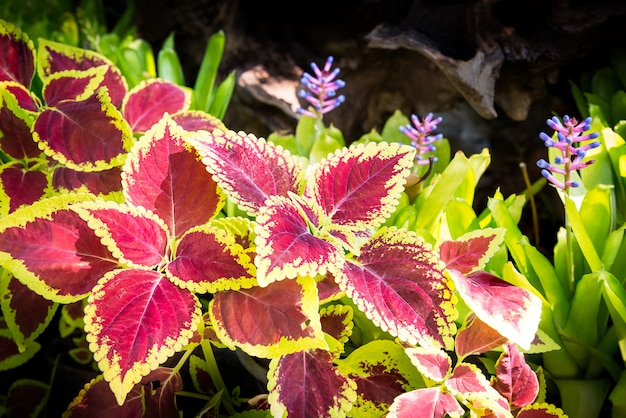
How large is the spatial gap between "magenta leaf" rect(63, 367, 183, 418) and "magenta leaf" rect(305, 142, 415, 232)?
0.38 meters

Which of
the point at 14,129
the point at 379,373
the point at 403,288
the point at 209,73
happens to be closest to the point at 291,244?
the point at 403,288

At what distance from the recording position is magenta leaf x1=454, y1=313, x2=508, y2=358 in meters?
0.86

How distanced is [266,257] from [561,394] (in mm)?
638

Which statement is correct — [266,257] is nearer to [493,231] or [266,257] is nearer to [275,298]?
[275,298]

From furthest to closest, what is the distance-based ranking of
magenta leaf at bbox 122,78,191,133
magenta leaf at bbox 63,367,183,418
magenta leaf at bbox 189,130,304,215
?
magenta leaf at bbox 122,78,191,133, magenta leaf at bbox 63,367,183,418, magenta leaf at bbox 189,130,304,215

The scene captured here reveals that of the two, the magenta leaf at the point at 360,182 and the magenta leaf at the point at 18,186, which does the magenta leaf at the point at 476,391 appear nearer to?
the magenta leaf at the point at 360,182

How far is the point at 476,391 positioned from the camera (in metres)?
0.81

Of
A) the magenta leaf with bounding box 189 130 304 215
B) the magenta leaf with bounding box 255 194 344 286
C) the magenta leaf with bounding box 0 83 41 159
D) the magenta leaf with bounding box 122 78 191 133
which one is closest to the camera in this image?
the magenta leaf with bounding box 255 194 344 286

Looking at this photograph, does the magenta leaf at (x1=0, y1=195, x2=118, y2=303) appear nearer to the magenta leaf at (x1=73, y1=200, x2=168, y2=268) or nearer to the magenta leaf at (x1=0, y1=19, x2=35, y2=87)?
the magenta leaf at (x1=73, y1=200, x2=168, y2=268)

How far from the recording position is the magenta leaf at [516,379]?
849mm

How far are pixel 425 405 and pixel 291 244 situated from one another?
28 cm

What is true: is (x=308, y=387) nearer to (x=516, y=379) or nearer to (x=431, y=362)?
(x=431, y=362)

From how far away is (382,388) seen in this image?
89 cm

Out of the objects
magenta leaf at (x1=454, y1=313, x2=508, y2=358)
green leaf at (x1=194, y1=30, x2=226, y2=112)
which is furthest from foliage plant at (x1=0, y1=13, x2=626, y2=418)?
green leaf at (x1=194, y1=30, x2=226, y2=112)
